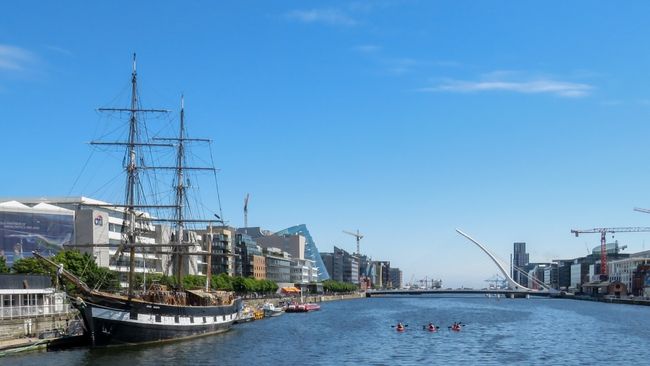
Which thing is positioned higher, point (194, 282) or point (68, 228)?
point (68, 228)

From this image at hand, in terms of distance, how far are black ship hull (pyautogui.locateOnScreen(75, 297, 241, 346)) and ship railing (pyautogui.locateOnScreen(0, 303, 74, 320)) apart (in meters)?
4.48

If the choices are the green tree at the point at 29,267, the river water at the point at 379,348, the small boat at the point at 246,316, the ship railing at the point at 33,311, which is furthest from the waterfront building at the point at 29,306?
the small boat at the point at 246,316

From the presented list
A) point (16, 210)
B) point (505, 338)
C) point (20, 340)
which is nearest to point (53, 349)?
point (20, 340)

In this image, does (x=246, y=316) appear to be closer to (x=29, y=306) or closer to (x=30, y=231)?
(x=30, y=231)

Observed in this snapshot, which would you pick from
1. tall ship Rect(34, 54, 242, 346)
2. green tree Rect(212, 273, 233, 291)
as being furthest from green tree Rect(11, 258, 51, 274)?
green tree Rect(212, 273, 233, 291)

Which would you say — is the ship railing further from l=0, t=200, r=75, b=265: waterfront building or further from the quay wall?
l=0, t=200, r=75, b=265: waterfront building

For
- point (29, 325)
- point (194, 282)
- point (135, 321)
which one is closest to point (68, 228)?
point (194, 282)

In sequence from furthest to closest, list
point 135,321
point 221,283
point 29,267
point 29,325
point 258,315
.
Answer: point 221,283, point 258,315, point 29,267, point 135,321, point 29,325

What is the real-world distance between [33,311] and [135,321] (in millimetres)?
9475

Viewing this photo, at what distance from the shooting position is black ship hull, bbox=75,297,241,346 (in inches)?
3004

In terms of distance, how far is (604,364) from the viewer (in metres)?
73.3

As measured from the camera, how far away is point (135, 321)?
79.4m

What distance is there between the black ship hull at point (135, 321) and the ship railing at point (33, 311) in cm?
448

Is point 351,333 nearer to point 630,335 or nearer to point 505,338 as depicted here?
point 505,338
